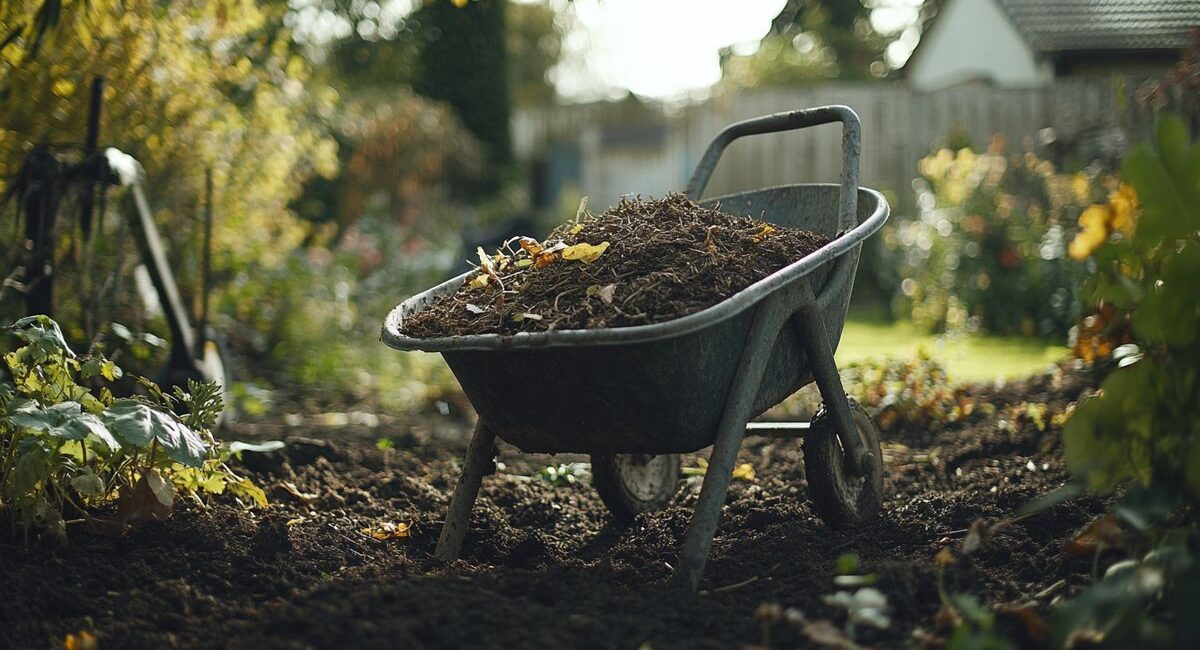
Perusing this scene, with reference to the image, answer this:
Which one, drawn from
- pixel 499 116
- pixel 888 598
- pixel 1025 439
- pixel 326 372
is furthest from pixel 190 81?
pixel 499 116

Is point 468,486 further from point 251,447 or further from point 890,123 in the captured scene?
point 890,123

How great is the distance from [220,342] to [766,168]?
9.06m

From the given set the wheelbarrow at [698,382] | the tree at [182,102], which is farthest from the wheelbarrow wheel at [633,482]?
the tree at [182,102]

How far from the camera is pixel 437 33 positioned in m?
18.2

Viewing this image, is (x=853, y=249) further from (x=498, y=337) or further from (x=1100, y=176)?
(x=1100, y=176)

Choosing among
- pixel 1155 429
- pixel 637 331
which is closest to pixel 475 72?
pixel 637 331

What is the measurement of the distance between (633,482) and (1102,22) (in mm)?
13477

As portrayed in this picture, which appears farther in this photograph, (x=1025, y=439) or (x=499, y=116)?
(x=499, y=116)

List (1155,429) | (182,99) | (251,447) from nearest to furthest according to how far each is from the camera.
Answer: (1155,429), (251,447), (182,99)

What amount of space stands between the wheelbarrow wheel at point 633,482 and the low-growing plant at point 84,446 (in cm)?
95

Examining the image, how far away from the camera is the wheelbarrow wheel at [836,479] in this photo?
2918mm

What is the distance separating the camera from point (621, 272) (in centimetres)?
271

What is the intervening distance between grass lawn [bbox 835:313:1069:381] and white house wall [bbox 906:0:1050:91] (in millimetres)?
7430

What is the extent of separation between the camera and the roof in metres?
13.9
